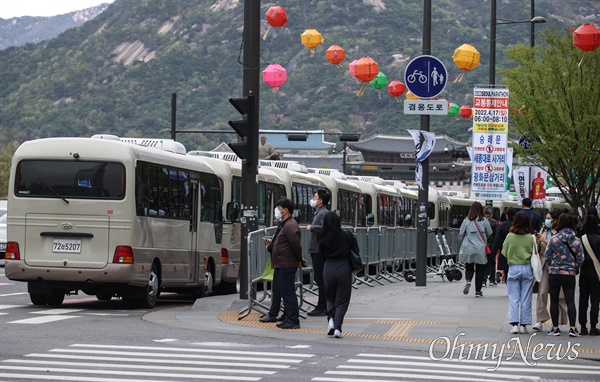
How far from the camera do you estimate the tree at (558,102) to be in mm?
37312

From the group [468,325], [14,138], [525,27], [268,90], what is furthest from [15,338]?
[525,27]

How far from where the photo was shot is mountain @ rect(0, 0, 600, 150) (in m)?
131

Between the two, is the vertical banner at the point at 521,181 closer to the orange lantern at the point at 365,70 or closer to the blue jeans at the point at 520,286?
the orange lantern at the point at 365,70

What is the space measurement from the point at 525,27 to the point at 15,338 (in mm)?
144872

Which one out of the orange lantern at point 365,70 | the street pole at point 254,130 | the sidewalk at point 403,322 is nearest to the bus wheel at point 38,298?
the sidewalk at point 403,322

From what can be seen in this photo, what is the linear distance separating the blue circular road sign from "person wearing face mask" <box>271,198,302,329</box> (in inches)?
362

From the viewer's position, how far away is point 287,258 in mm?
16750

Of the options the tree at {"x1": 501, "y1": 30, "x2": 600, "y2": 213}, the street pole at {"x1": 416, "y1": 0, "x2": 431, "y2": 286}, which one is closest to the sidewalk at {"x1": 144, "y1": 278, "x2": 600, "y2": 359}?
the street pole at {"x1": 416, "y1": 0, "x2": 431, "y2": 286}

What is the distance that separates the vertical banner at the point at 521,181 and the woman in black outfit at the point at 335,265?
25.2 metres

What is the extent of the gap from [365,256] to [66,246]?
32.9 feet

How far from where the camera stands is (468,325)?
17.3 m

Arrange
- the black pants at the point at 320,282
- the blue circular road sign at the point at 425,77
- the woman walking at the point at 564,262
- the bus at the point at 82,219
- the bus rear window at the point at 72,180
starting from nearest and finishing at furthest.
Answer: the woman walking at the point at 564,262 < the black pants at the point at 320,282 < the bus at the point at 82,219 < the bus rear window at the point at 72,180 < the blue circular road sign at the point at 425,77

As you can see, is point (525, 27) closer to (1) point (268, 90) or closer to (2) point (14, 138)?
(1) point (268, 90)

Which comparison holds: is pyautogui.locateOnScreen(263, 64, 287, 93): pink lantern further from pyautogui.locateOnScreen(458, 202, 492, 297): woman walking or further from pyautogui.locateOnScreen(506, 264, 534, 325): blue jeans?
pyautogui.locateOnScreen(506, 264, 534, 325): blue jeans
